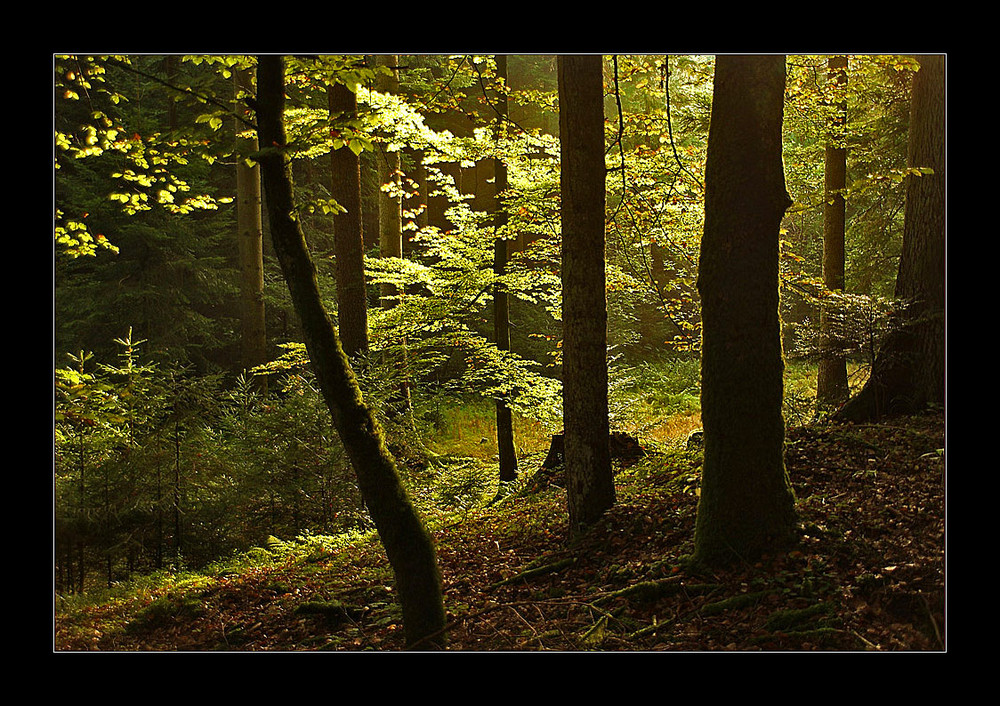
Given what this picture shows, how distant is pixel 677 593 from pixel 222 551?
466cm

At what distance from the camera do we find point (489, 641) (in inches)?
160

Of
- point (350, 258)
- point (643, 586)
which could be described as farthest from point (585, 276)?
point (350, 258)

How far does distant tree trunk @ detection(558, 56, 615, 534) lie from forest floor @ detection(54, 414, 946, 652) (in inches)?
12.5

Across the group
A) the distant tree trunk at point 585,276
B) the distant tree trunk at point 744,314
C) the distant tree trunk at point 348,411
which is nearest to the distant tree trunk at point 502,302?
the distant tree trunk at point 585,276

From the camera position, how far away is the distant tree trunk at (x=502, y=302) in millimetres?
7988

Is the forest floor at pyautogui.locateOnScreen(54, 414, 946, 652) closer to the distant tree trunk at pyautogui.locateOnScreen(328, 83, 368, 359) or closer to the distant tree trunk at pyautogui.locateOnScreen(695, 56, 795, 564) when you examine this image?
the distant tree trunk at pyautogui.locateOnScreen(695, 56, 795, 564)

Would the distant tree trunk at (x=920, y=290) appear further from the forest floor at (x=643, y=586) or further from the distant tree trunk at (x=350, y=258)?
the distant tree trunk at (x=350, y=258)

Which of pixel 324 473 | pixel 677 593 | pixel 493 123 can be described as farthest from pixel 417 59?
pixel 677 593

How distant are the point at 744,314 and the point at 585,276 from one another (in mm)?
1504

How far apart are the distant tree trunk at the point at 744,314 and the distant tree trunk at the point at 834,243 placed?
3.42 feet

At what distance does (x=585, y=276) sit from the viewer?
209 inches

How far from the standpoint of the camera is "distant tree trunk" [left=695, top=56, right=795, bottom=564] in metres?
4.04

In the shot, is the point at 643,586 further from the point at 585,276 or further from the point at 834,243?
the point at 834,243

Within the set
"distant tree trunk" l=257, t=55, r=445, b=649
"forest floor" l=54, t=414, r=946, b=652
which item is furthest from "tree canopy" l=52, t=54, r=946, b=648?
"forest floor" l=54, t=414, r=946, b=652
